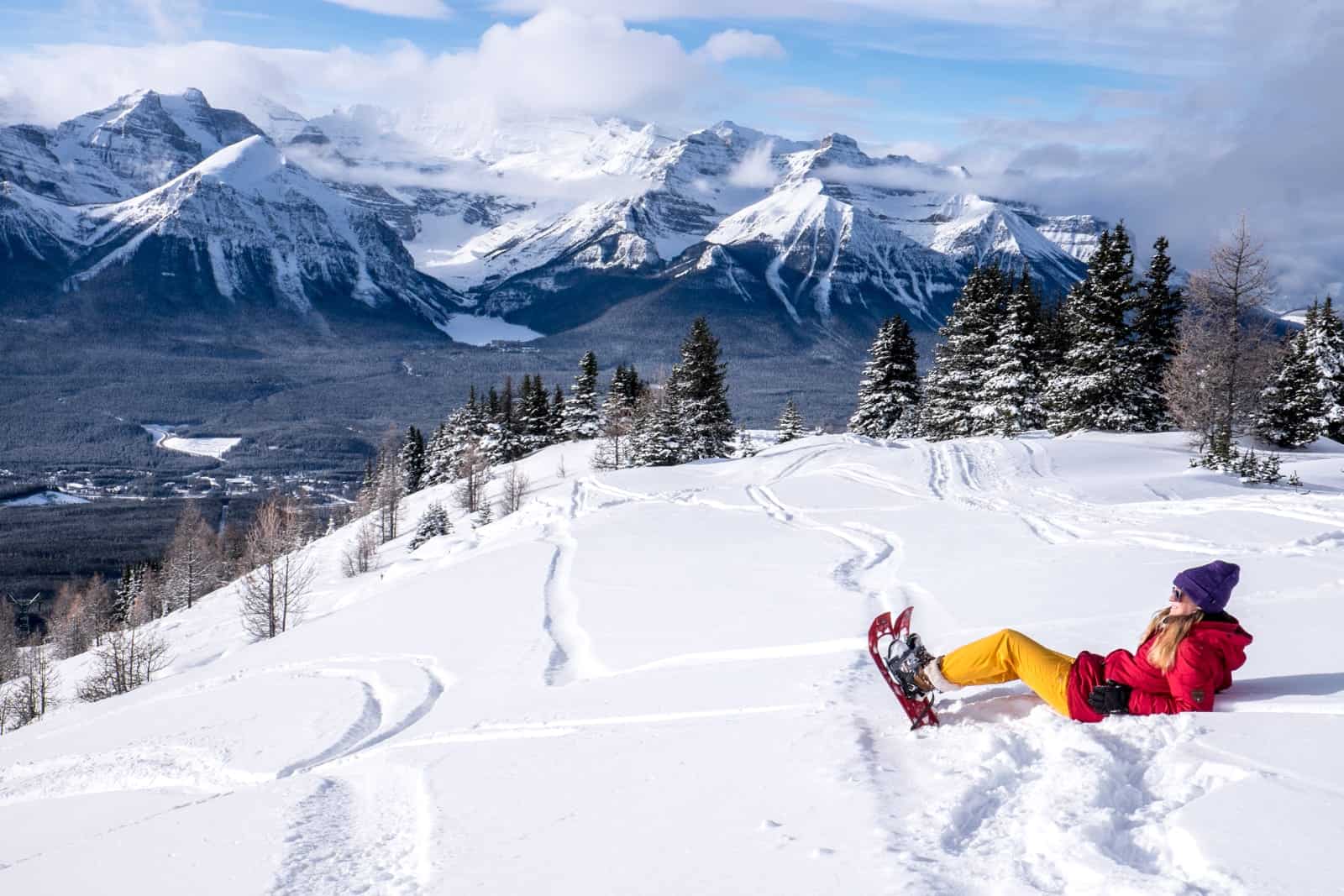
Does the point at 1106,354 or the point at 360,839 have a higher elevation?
the point at 1106,354

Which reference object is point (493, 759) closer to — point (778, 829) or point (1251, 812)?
point (778, 829)

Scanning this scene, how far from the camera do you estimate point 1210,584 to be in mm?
5516

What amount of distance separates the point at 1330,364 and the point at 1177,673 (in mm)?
39108

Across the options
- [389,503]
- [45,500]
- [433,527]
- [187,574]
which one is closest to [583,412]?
[389,503]

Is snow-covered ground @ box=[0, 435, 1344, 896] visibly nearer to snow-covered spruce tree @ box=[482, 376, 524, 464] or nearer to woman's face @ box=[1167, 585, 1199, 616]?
woman's face @ box=[1167, 585, 1199, 616]

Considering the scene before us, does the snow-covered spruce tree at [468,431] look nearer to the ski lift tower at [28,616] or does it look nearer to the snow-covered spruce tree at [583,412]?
the snow-covered spruce tree at [583,412]

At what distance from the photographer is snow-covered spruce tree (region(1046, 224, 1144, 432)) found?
34094mm

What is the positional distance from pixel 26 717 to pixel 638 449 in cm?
3051

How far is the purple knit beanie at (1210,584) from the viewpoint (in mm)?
5512

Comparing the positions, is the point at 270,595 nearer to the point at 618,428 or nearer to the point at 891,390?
the point at 618,428

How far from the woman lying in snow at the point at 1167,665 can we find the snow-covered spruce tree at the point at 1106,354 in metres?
31.6

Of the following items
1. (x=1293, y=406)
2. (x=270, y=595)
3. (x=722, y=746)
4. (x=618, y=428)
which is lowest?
(x=270, y=595)

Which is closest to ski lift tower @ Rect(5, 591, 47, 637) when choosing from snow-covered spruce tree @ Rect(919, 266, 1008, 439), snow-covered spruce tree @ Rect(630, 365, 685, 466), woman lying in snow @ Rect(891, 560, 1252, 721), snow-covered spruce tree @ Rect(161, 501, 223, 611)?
snow-covered spruce tree @ Rect(161, 501, 223, 611)

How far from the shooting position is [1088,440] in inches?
1153
